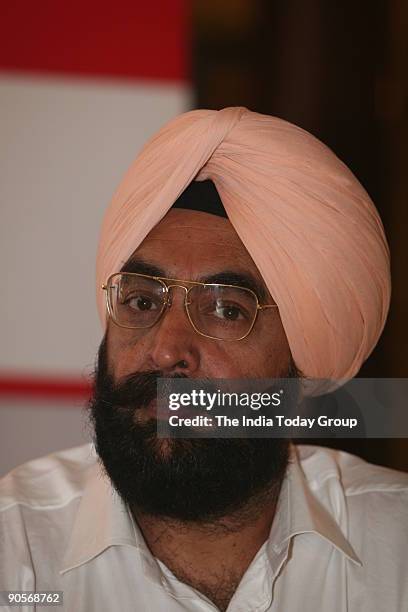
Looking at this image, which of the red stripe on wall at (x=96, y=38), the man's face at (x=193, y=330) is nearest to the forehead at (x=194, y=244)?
the man's face at (x=193, y=330)

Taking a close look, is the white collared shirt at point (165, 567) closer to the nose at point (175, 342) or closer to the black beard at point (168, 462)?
the black beard at point (168, 462)

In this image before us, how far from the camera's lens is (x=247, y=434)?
115 cm

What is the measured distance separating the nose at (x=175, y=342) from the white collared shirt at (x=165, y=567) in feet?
0.82

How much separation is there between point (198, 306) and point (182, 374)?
0.37 feet

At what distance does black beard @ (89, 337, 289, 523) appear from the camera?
111 centimetres

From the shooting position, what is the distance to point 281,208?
117 cm

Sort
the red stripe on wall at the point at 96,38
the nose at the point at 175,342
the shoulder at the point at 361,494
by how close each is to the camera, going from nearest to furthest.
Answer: the nose at the point at 175,342 → the shoulder at the point at 361,494 → the red stripe on wall at the point at 96,38

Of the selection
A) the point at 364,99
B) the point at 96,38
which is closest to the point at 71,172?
the point at 96,38

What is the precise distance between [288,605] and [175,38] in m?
1.19

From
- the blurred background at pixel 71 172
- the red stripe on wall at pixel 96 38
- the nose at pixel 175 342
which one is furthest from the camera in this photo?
the red stripe on wall at pixel 96 38

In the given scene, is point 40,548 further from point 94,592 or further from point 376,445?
point 376,445

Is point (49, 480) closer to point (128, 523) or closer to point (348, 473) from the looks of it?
point (128, 523)

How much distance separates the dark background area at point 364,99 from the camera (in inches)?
60.7

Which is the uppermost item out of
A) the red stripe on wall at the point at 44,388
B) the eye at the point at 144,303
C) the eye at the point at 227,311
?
the eye at the point at 144,303
